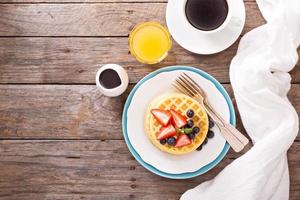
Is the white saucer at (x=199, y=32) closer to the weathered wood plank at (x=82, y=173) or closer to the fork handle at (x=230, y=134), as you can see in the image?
the fork handle at (x=230, y=134)

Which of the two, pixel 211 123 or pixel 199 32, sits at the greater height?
pixel 199 32

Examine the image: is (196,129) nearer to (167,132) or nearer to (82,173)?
(167,132)

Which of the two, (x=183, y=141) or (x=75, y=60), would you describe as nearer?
(x=183, y=141)

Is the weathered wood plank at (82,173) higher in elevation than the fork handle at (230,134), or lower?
lower

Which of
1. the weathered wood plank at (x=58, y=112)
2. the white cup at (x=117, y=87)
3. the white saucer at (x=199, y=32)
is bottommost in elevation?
the weathered wood plank at (x=58, y=112)

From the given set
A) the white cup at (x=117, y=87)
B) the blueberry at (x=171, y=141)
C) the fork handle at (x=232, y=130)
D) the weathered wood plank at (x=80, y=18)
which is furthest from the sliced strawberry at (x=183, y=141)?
the weathered wood plank at (x=80, y=18)

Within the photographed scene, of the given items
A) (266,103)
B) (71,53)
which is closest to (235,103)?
(266,103)

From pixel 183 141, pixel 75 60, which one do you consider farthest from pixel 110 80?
pixel 183 141
